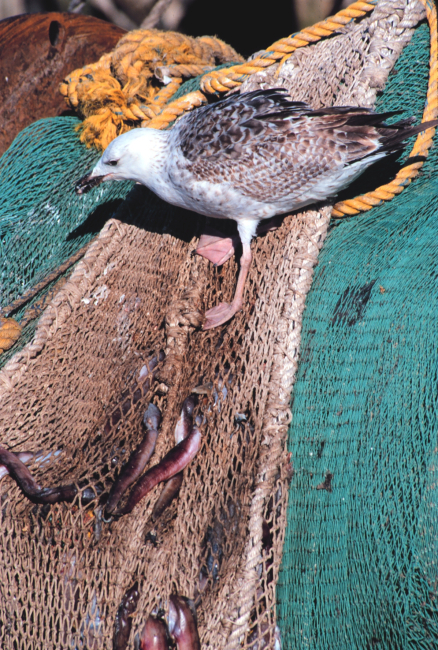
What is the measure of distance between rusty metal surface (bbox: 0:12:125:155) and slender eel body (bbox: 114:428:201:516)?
3.43m

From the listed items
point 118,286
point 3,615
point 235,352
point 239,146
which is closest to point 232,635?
Result: point 3,615

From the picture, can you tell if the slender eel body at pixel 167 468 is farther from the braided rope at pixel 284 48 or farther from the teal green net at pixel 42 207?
the braided rope at pixel 284 48

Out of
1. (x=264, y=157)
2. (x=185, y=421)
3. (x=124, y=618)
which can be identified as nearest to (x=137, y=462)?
(x=185, y=421)

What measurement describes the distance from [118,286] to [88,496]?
1.20 meters

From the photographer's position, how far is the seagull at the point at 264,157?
2605 millimetres

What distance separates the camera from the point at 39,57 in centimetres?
423

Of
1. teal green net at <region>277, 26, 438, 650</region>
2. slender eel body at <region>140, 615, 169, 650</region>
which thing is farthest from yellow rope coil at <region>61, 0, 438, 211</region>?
slender eel body at <region>140, 615, 169, 650</region>

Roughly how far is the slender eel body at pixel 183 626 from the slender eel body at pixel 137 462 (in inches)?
18.0

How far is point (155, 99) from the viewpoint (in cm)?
377

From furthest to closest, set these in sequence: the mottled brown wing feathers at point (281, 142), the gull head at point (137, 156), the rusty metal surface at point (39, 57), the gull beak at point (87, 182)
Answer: the rusty metal surface at point (39, 57), the gull beak at point (87, 182), the gull head at point (137, 156), the mottled brown wing feathers at point (281, 142)

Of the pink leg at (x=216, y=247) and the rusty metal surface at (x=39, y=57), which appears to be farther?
the rusty metal surface at (x=39, y=57)

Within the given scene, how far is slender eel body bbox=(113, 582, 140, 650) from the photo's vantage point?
1.95 metres

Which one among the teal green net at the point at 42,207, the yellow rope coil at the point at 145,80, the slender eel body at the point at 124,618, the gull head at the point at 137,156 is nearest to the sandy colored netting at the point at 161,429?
the slender eel body at the point at 124,618

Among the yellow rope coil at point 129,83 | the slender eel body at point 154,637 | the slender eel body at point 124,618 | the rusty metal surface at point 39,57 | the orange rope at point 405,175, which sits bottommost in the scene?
the slender eel body at point 154,637
